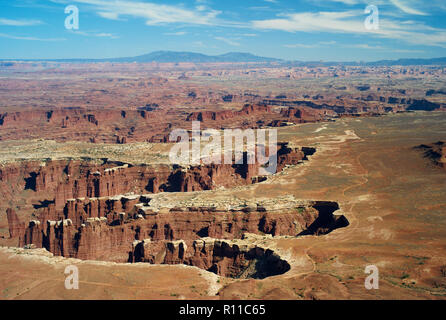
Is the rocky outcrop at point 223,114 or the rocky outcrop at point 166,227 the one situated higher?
the rocky outcrop at point 223,114

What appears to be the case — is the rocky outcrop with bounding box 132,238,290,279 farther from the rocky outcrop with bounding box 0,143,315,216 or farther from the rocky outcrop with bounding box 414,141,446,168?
the rocky outcrop with bounding box 414,141,446,168

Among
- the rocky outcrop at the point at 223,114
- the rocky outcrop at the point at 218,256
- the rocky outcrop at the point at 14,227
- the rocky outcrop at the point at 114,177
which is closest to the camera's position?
the rocky outcrop at the point at 218,256

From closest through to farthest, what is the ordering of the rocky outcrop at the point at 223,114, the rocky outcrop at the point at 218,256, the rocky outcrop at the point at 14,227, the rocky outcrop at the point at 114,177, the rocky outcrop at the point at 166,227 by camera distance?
the rocky outcrop at the point at 218,256 < the rocky outcrop at the point at 166,227 < the rocky outcrop at the point at 14,227 < the rocky outcrop at the point at 114,177 < the rocky outcrop at the point at 223,114

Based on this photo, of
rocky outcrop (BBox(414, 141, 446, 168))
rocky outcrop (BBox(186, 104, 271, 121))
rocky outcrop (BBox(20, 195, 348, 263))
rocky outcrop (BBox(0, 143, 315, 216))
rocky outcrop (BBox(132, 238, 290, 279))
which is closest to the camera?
rocky outcrop (BBox(132, 238, 290, 279))

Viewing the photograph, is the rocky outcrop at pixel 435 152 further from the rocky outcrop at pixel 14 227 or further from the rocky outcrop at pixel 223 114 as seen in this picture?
the rocky outcrop at pixel 223 114

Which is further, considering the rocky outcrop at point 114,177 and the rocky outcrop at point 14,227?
the rocky outcrop at point 114,177

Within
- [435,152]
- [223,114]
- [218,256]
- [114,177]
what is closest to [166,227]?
[218,256]

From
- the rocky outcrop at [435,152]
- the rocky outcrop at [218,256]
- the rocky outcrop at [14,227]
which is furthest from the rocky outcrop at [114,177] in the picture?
the rocky outcrop at [218,256]

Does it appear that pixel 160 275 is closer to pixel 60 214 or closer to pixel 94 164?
pixel 60 214

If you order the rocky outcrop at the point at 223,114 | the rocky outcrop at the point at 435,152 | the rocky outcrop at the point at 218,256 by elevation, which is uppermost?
the rocky outcrop at the point at 223,114

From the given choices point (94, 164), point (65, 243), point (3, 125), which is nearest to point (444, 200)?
point (65, 243)

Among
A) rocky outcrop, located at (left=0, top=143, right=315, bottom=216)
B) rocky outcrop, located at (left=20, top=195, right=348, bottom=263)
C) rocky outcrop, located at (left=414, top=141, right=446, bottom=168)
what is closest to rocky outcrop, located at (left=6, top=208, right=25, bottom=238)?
rocky outcrop, located at (left=20, top=195, right=348, bottom=263)
